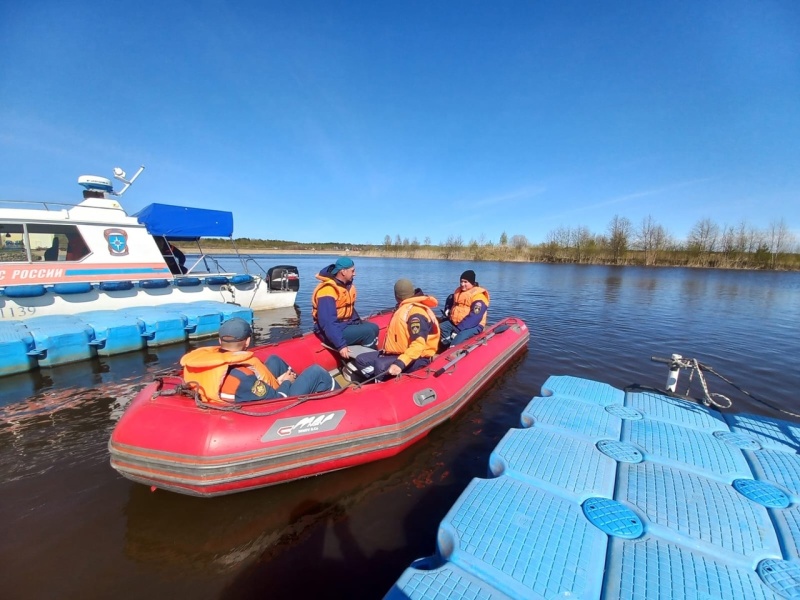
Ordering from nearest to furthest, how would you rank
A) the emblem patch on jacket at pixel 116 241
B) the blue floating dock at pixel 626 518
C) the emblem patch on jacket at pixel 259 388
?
the blue floating dock at pixel 626 518 < the emblem patch on jacket at pixel 259 388 < the emblem patch on jacket at pixel 116 241

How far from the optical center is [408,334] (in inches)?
161

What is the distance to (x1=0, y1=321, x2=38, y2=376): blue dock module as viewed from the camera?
17.9 ft

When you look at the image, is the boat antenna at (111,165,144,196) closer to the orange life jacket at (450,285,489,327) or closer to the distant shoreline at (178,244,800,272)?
the orange life jacket at (450,285,489,327)

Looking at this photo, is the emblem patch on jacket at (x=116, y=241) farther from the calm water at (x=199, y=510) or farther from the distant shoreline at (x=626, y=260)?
the distant shoreline at (x=626, y=260)

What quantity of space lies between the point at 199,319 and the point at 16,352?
2.96 meters

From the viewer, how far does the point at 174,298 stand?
9.22 m

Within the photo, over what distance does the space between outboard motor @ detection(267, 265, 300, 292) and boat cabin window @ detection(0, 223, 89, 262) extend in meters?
4.99

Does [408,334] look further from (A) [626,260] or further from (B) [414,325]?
(A) [626,260]

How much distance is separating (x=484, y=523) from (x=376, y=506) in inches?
59.8

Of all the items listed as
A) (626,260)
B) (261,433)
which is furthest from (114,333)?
(626,260)

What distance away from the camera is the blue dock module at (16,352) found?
5445mm

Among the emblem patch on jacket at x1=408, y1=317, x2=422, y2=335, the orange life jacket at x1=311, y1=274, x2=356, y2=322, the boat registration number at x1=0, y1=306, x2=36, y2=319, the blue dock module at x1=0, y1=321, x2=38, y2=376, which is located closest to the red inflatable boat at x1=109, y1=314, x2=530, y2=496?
the emblem patch on jacket at x1=408, y1=317, x2=422, y2=335

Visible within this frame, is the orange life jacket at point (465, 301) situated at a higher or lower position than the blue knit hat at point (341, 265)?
lower

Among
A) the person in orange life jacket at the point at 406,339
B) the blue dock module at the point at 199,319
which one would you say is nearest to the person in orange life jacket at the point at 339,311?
the person in orange life jacket at the point at 406,339
